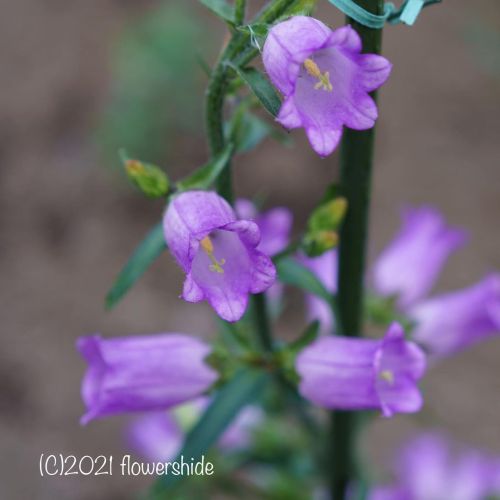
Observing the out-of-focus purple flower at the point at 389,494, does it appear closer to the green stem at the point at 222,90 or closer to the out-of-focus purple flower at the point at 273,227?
the out-of-focus purple flower at the point at 273,227

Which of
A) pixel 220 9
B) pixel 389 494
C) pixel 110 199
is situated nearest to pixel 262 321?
pixel 220 9

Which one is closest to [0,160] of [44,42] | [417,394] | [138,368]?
[44,42]

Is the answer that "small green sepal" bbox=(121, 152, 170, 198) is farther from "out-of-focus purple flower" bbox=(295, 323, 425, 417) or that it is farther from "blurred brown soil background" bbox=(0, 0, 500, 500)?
"blurred brown soil background" bbox=(0, 0, 500, 500)

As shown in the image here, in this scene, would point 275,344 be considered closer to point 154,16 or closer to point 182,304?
point 182,304

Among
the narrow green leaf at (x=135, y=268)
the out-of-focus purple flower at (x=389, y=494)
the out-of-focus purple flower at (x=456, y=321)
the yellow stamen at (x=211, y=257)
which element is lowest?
the out-of-focus purple flower at (x=389, y=494)

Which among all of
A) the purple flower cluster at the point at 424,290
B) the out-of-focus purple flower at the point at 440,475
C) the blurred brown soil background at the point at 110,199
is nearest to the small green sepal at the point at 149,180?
the purple flower cluster at the point at 424,290

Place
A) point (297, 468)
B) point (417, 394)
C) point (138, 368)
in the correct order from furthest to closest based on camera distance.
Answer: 1. point (297, 468)
2. point (138, 368)
3. point (417, 394)

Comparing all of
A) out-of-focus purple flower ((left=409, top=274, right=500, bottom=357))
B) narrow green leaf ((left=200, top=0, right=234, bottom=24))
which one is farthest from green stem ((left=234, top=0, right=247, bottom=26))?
out-of-focus purple flower ((left=409, top=274, right=500, bottom=357))
